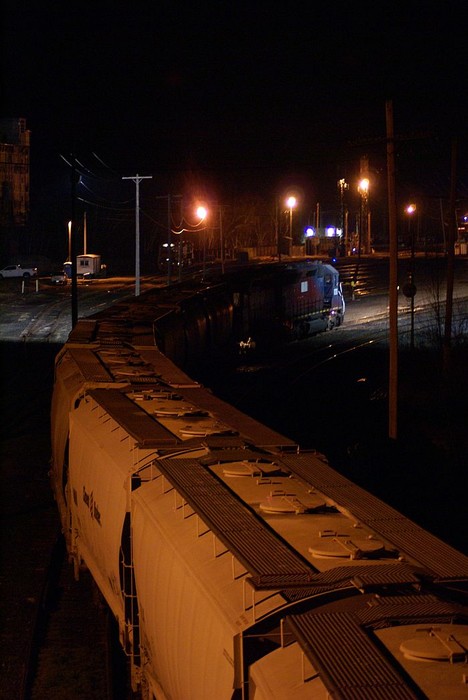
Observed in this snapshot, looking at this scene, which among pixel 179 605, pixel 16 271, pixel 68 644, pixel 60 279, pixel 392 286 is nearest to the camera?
pixel 179 605

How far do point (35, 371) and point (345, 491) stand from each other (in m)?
30.4

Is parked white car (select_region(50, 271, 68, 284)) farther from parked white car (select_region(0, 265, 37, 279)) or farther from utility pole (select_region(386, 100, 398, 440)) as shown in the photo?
utility pole (select_region(386, 100, 398, 440))

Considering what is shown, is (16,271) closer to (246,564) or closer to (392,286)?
(392,286)

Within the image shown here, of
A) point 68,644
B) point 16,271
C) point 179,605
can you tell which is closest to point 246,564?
point 179,605

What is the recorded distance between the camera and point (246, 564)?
20.4 ft

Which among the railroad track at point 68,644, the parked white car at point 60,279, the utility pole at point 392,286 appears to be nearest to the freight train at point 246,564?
the railroad track at point 68,644

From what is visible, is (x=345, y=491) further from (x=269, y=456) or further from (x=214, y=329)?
(x=214, y=329)

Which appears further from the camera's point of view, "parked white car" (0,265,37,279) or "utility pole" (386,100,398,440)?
"parked white car" (0,265,37,279)

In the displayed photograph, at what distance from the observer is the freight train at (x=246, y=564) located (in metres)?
4.97

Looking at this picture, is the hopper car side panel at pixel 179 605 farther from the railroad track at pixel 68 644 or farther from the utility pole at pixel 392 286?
the utility pole at pixel 392 286

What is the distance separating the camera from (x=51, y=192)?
404 feet

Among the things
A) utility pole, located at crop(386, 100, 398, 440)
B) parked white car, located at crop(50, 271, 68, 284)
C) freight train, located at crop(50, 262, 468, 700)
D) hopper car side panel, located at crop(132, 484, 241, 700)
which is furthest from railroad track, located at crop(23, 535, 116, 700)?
parked white car, located at crop(50, 271, 68, 284)

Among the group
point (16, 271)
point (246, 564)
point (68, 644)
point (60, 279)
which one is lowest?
point (68, 644)

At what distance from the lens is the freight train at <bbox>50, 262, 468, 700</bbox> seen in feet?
16.3
